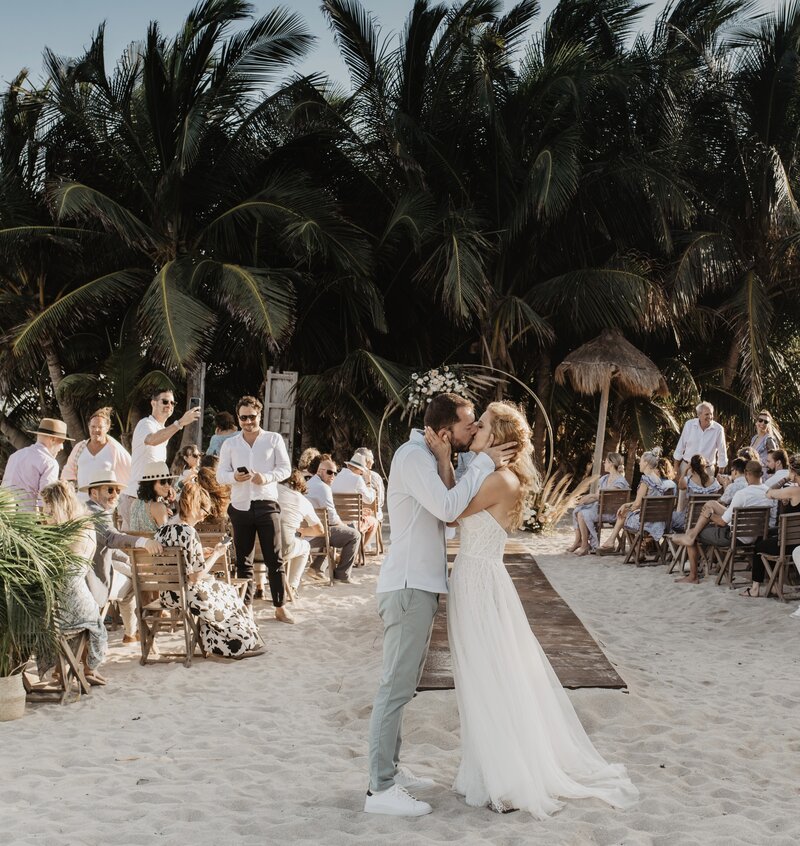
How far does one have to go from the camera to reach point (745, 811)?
165 inches

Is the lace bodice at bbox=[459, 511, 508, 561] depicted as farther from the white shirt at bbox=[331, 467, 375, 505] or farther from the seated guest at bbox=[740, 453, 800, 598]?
the white shirt at bbox=[331, 467, 375, 505]

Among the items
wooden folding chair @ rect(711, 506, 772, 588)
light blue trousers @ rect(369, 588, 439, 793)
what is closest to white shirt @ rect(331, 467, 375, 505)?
wooden folding chair @ rect(711, 506, 772, 588)

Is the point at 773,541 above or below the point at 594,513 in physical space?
below

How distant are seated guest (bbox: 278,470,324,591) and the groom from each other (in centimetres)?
496

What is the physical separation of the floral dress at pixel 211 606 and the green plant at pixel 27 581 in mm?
1237

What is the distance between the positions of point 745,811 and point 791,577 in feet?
19.3

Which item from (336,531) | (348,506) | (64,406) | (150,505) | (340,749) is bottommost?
(340,749)

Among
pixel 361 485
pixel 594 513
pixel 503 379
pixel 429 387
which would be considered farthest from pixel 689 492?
pixel 503 379

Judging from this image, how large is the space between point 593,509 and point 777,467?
2.56 metres

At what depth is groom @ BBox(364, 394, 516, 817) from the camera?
3957 mm

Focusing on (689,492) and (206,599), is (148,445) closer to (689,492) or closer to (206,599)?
(206,599)

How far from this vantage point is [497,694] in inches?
163

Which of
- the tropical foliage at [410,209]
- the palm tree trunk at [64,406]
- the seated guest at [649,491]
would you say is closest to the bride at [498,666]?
the seated guest at [649,491]

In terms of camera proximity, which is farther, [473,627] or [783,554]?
[783,554]
